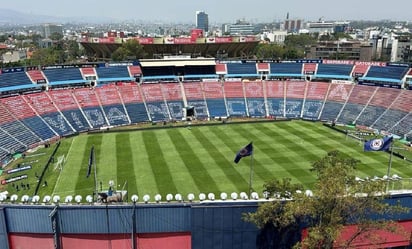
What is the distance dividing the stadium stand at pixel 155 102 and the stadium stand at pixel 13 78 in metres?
22.4

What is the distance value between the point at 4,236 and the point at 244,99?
62585 millimetres

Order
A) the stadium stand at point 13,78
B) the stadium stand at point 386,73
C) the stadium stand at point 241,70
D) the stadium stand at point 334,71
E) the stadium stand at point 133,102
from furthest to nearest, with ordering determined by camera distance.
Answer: the stadium stand at point 241,70
the stadium stand at point 334,71
the stadium stand at point 386,73
the stadium stand at point 133,102
the stadium stand at point 13,78

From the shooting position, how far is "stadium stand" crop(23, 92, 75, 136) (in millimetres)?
64875

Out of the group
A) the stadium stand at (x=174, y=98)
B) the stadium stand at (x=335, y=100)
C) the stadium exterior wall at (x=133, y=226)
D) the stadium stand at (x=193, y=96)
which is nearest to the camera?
the stadium exterior wall at (x=133, y=226)

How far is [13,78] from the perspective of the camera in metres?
70.9

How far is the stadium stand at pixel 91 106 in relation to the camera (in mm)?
69375

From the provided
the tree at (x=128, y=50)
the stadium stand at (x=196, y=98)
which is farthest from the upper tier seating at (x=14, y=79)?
the tree at (x=128, y=50)

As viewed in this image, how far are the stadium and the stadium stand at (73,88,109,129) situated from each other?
20cm

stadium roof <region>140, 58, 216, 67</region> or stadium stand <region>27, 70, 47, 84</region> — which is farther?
stadium roof <region>140, 58, 216, 67</region>

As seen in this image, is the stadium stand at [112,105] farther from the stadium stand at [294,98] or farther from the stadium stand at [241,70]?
the stadium stand at [294,98]

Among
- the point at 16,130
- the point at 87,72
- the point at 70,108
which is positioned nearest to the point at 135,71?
the point at 87,72

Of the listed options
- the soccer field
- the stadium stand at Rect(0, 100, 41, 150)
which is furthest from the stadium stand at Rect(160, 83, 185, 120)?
the stadium stand at Rect(0, 100, 41, 150)

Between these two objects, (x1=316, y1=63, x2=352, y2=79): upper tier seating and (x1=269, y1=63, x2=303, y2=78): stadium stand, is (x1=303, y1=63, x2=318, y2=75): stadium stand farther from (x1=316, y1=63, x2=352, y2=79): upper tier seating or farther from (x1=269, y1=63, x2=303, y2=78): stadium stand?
(x1=269, y1=63, x2=303, y2=78): stadium stand

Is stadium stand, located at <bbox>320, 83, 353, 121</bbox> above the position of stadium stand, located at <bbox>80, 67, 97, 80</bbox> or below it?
below
